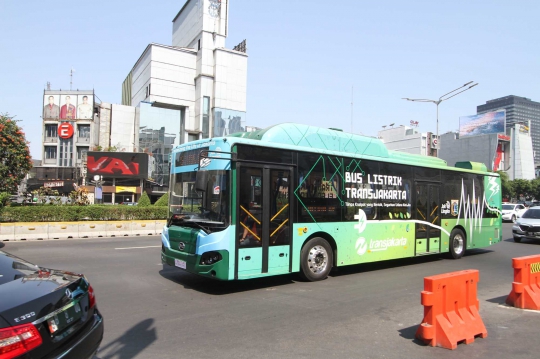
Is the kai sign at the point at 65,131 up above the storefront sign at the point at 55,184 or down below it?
above

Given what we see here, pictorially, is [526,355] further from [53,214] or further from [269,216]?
[53,214]

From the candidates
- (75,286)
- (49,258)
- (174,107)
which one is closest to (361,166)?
(75,286)

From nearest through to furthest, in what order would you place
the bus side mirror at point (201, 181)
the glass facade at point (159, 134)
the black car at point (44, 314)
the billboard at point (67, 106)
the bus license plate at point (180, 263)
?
the black car at point (44, 314), the bus side mirror at point (201, 181), the bus license plate at point (180, 263), the billboard at point (67, 106), the glass facade at point (159, 134)

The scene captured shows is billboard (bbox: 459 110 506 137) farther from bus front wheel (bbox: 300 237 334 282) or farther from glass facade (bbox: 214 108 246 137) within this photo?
bus front wheel (bbox: 300 237 334 282)

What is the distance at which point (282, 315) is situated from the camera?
21.1 ft

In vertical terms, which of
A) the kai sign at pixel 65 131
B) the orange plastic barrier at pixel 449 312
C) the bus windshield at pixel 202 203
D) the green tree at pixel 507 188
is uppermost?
the kai sign at pixel 65 131

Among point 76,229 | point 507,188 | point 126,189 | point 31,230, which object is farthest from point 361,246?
point 507,188

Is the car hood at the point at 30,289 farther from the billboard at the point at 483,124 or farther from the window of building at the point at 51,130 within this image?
the billboard at the point at 483,124

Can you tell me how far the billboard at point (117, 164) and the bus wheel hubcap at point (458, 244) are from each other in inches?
1654

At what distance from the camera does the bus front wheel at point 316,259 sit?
8.77 metres

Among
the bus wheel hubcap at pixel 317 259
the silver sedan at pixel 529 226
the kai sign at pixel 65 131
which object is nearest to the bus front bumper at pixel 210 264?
Result: the bus wheel hubcap at pixel 317 259

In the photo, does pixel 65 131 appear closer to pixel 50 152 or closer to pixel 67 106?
pixel 67 106

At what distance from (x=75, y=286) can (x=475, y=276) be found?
527cm

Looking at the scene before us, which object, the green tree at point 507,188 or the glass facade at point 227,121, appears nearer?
the glass facade at point 227,121
